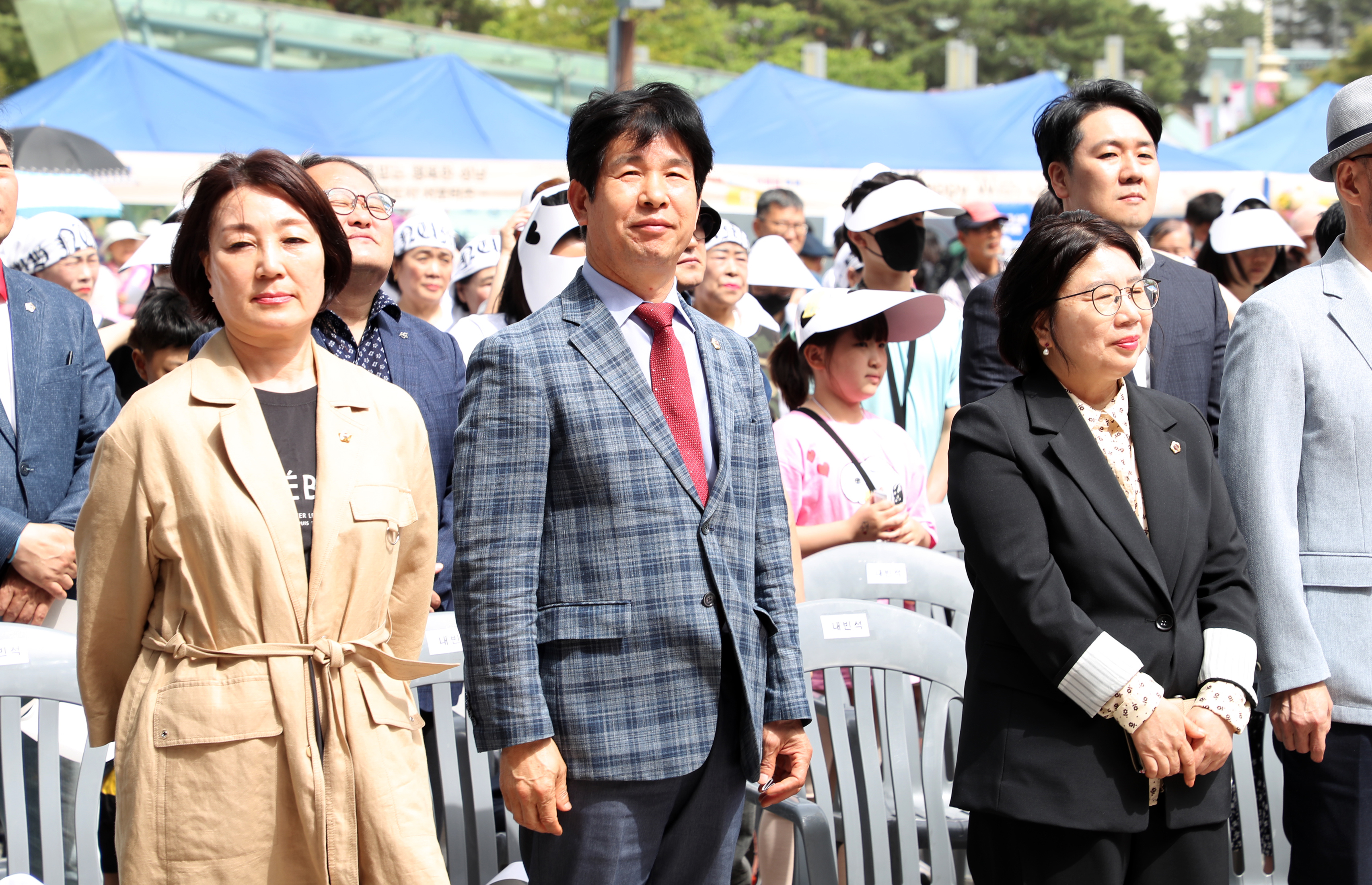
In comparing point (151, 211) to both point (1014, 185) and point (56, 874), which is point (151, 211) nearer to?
point (1014, 185)

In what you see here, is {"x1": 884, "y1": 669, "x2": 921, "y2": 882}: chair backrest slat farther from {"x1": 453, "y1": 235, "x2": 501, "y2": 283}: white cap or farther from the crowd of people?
{"x1": 453, "y1": 235, "x2": 501, "y2": 283}: white cap

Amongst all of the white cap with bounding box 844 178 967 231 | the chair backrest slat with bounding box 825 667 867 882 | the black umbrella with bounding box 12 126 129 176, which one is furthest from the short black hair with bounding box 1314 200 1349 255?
the black umbrella with bounding box 12 126 129 176

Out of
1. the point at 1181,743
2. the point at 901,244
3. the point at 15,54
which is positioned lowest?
the point at 1181,743

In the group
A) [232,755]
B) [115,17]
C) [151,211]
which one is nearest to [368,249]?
[232,755]

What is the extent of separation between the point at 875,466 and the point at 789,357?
0.48 meters

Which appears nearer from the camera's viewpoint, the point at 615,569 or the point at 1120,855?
the point at 615,569

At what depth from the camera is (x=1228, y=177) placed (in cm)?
1113

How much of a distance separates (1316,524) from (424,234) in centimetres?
414

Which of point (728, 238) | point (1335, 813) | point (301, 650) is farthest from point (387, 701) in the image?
point (728, 238)

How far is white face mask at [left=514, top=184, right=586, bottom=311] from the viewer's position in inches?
138

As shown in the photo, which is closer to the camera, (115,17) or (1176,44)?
(115,17)

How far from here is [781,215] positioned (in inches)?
294

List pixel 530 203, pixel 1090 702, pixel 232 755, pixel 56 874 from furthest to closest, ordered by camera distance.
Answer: pixel 530 203 → pixel 56 874 → pixel 1090 702 → pixel 232 755

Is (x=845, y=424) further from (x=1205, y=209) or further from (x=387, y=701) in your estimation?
(x=1205, y=209)
